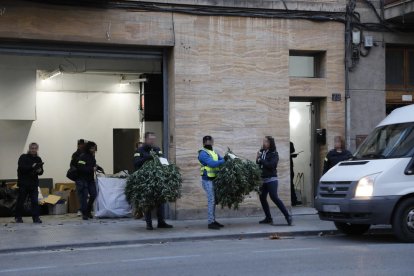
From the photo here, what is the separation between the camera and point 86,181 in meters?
14.7

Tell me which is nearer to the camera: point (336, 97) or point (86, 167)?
point (86, 167)

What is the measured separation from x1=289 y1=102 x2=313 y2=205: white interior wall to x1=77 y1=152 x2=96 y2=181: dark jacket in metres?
5.12

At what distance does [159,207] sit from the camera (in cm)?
1286

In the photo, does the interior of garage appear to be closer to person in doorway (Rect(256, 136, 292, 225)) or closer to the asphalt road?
person in doorway (Rect(256, 136, 292, 225))

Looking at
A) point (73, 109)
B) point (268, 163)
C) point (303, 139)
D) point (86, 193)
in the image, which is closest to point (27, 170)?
point (86, 193)

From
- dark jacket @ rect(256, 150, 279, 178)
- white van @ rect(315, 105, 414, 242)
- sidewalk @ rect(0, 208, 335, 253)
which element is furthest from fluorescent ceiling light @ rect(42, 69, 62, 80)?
white van @ rect(315, 105, 414, 242)

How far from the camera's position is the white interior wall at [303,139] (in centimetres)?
1606

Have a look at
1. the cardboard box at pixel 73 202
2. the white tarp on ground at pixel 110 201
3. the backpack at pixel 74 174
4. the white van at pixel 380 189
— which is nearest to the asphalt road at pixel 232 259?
the white van at pixel 380 189

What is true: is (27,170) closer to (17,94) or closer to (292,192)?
(17,94)

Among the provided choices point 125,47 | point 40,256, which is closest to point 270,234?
point 40,256

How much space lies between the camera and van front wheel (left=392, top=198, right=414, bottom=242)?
10.4 meters

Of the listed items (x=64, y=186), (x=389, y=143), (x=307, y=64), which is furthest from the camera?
(x=64, y=186)

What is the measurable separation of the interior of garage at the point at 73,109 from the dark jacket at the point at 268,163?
13.0ft

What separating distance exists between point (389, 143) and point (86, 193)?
7.06m
